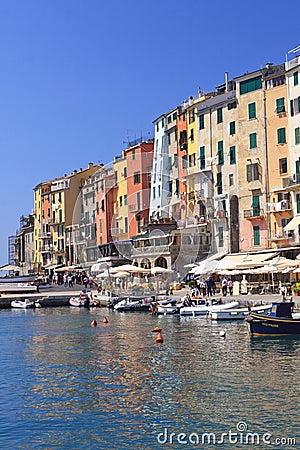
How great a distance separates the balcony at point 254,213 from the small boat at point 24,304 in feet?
64.6

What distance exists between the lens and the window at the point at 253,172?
56.5 metres

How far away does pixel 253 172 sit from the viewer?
57000 mm

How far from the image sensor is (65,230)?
104 m

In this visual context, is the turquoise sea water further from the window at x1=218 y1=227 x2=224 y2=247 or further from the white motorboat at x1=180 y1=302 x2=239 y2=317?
the window at x1=218 y1=227 x2=224 y2=247

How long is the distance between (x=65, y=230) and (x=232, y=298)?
203ft

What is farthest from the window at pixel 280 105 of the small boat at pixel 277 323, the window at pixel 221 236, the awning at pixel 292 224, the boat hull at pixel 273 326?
the boat hull at pixel 273 326

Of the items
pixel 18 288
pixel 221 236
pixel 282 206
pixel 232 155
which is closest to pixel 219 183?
pixel 232 155

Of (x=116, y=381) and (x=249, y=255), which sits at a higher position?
(x=249, y=255)

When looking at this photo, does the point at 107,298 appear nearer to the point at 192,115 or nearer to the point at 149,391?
the point at 192,115

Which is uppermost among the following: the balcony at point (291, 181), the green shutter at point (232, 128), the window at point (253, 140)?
the green shutter at point (232, 128)

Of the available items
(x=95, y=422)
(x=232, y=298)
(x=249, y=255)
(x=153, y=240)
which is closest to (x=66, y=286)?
(x=153, y=240)

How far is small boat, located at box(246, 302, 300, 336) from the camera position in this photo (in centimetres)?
3109

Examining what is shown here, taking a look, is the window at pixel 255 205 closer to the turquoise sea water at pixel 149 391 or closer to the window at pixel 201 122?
the window at pixel 201 122

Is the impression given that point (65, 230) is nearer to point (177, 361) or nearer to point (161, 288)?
point (161, 288)
